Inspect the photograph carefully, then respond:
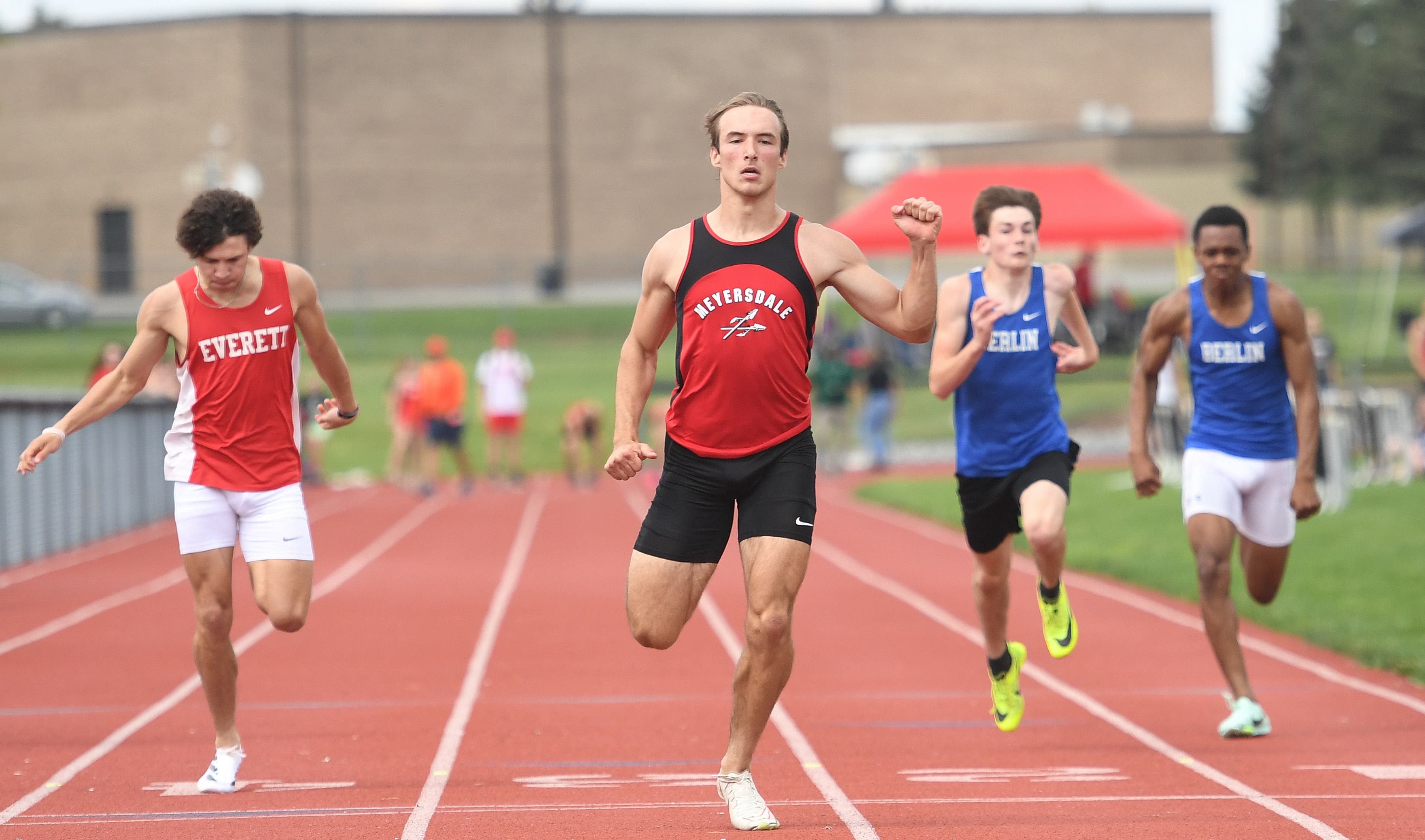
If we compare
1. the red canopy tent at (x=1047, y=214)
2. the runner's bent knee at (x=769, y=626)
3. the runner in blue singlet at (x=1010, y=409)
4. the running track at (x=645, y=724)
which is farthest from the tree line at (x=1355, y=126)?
the runner's bent knee at (x=769, y=626)

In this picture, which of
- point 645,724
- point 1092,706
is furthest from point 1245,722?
point 645,724

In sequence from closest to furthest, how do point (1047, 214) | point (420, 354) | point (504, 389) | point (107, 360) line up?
point (107, 360), point (504, 389), point (1047, 214), point (420, 354)

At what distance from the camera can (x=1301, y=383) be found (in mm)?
7129

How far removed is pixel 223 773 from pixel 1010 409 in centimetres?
328

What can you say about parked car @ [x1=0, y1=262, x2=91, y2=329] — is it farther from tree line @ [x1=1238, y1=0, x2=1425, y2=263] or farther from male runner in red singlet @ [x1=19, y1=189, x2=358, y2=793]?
male runner in red singlet @ [x1=19, y1=189, x2=358, y2=793]

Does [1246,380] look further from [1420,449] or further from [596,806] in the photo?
[1420,449]

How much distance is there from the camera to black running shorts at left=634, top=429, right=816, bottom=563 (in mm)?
5488

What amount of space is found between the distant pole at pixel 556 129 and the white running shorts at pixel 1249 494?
47.3 meters

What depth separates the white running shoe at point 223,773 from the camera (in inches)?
242

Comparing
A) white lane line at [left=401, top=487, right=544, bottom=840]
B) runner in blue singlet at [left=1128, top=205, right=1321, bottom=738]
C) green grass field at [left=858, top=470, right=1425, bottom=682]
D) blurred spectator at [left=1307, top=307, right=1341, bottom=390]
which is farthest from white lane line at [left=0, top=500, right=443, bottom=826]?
blurred spectator at [left=1307, top=307, right=1341, bottom=390]

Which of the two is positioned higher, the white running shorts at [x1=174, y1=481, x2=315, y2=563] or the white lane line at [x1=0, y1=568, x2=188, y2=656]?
the white running shorts at [x1=174, y1=481, x2=315, y2=563]

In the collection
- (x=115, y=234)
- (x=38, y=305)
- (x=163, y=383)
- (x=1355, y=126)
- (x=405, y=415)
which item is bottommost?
(x=405, y=415)

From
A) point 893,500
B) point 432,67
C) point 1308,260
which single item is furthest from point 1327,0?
point 893,500

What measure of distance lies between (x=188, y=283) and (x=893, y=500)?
15038mm
